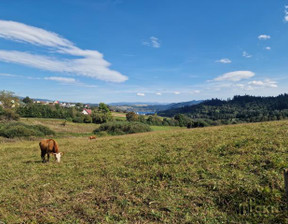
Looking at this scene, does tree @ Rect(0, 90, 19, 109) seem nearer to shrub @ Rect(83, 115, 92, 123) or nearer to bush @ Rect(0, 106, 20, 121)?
bush @ Rect(0, 106, 20, 121)

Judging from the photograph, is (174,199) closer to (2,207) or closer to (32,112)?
(2,207)

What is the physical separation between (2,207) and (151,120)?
327 ft

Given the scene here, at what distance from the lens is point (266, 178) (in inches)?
204

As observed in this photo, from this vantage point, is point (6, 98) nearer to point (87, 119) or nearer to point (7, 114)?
point (7, 114)

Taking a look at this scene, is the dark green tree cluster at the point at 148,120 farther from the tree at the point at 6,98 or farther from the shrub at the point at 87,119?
the tree at the point at 6,98

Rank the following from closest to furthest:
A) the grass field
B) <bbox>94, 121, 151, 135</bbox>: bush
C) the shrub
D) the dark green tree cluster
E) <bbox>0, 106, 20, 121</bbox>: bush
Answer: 1. the grass field
2. <bbox>94, 121, 151, 135</bbox>: bush
3. <bbox>0, 106, 20, 121</bbox>: bush
4. the shrub
5. the dark green tree cluster

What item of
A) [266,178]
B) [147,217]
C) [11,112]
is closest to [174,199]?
[147,217]

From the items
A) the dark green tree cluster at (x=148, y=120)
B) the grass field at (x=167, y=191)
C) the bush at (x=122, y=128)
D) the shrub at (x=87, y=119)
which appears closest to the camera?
the grass field at (x=167, y=191)

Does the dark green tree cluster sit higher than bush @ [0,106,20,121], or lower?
lower

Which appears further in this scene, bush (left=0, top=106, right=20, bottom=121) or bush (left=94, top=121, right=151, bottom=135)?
bush (left=0, top=106, right=20, bottom=121)

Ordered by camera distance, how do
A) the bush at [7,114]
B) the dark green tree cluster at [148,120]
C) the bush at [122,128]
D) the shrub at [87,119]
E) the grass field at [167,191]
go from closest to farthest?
the grass field at [167,191], the bush at [122,128], the bush at [7,114], the shrub at [87,119], the dark green tree cluster at [148,120]

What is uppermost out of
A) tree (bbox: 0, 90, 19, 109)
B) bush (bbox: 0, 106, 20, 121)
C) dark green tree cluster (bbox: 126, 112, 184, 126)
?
tree (bbox: 0, 90, 19, 109)

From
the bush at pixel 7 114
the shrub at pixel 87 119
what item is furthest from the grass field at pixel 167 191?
the shrub at pixel 87 119

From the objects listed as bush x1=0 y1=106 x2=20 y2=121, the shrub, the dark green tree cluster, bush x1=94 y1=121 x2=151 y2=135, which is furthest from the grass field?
the dark green tree cluster
